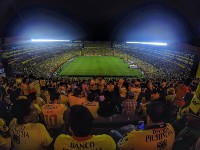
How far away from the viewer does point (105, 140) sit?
361cm

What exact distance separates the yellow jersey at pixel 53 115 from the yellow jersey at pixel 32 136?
168cm

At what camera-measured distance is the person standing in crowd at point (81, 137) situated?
3447mm

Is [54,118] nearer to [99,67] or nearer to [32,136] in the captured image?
[32,136]

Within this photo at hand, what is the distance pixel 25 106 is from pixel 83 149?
3.65 feet

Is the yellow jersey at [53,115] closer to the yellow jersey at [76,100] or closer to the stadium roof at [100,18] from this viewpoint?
the yellow jersey at [76,100]

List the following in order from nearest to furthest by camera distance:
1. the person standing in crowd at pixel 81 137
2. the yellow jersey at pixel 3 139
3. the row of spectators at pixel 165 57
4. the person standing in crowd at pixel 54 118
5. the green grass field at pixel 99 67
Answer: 1. the person standing in crowd at pixel 81 137
2. the yellow jersey at pixel 3 139
3. the person standing in crowd at pixel 54 118
4. the row of spectators at pixel 165 57
5. the green grass field at pixel 99 67

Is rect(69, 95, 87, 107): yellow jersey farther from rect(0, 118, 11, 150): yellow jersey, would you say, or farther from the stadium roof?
the stadium roof

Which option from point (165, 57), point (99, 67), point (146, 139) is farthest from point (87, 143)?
point (99, 67)

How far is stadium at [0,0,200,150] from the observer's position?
410 centimetres

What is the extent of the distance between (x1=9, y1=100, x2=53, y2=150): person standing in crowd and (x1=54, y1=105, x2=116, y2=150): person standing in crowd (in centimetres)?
47

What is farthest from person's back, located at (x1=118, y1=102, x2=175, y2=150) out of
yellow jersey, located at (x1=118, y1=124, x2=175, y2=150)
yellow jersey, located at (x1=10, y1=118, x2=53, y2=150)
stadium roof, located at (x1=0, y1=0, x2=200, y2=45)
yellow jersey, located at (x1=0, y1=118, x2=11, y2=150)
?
stadium roof, located at (x1=0, y1=0, x2=200, y2=45)

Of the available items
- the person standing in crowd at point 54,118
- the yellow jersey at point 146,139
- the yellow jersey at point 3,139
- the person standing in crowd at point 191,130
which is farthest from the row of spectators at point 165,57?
the yellow jersey at point 3,139

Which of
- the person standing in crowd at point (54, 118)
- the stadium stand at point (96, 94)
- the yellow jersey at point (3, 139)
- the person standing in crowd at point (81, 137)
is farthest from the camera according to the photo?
the person standing in crowd at point (54, 118)

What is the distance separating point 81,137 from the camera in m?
3.52
